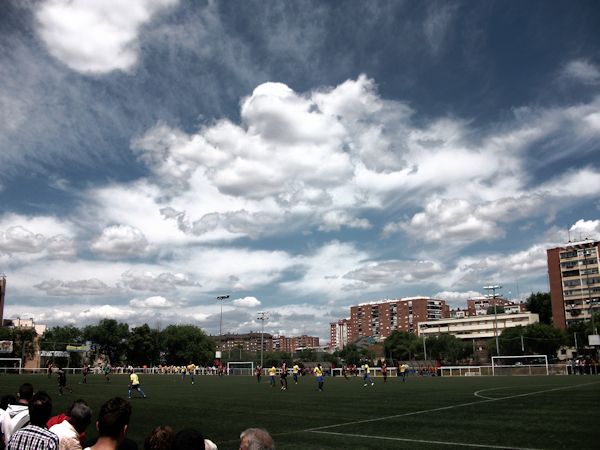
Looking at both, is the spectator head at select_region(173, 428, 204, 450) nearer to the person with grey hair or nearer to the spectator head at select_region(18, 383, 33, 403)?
the person with grey hair

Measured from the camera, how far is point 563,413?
1775 cm

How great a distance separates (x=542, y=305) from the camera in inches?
5261

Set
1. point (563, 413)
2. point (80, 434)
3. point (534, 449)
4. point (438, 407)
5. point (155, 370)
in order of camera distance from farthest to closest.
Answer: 1. point (155, 370)
2. point (438, 407)
3. point (563, 413)
4. point (534, 449)
5. point (80, 434)

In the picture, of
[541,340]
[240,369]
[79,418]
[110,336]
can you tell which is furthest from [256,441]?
[110,336]

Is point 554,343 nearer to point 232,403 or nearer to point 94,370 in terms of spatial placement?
point 94,370

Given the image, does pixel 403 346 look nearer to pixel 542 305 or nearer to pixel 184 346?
pixel 542 305

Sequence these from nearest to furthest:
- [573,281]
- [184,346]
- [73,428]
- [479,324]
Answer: [73,428], [573,281], [184,346], [479,324]

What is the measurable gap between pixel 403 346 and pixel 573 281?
44.7 metres

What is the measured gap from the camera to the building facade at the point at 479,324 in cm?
14638

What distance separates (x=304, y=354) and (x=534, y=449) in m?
169

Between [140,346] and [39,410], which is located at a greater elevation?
[39,410]

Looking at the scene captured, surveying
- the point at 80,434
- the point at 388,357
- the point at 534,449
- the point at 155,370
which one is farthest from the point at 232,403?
the point at 388,357

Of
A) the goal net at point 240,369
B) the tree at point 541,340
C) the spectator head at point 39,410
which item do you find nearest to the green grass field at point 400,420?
the spectator head at point 39,410

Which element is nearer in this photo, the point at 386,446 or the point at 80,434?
the point at 80,434
